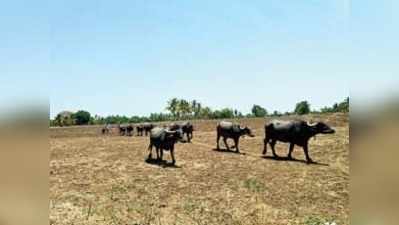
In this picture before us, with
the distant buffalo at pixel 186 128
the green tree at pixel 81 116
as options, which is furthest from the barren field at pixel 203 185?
the distant buffalo at pixel 186 128

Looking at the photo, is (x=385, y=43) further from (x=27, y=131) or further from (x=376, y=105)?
(x=27, y=131)

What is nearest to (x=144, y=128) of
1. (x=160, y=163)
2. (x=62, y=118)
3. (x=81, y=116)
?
(x=160, y=163)

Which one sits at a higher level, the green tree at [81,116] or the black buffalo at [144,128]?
the green tree at [81,116]

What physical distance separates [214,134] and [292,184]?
399 cm

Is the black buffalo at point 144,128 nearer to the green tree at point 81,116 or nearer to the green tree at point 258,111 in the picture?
the green tree at point 81,116

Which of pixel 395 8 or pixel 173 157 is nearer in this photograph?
pixel 395 8

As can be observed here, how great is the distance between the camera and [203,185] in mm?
6676

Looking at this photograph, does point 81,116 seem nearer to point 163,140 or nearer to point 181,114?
point 163,140

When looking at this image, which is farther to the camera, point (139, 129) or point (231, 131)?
point (139, 129)

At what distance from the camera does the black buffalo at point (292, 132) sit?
8.02 metres

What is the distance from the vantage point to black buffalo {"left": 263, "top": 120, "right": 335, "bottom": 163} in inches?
316

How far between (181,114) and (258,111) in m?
3.01

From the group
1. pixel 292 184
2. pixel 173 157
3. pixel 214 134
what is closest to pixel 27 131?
pixel 292 184

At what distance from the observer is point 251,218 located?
5.43m
